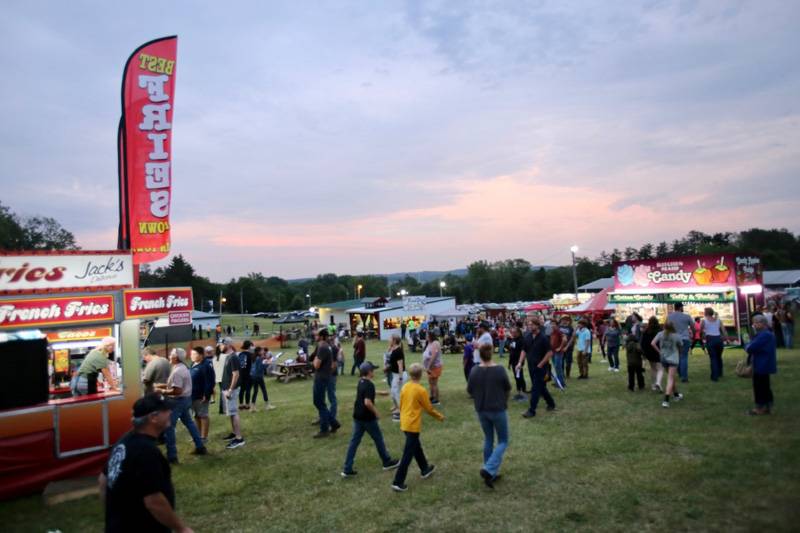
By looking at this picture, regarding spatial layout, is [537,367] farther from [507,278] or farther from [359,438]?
[507,278]

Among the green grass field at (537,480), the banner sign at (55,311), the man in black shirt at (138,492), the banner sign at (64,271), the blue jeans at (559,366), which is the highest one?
the banner sign at (64,271)

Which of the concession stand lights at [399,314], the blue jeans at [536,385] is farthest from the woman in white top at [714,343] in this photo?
the concession stand lights at [399,314]

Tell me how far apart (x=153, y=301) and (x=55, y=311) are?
4.45 ft

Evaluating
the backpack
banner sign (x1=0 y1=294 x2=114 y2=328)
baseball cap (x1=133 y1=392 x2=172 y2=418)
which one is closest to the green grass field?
banner sign (x1=0 y1=294 x2=114 y2=328)

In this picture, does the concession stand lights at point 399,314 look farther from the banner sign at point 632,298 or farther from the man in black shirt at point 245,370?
the man in black shirt at point 245,370

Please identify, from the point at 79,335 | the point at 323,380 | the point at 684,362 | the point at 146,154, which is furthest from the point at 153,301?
the point at 684,362

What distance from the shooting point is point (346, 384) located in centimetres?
1619

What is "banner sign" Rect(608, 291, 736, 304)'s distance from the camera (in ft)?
63.9

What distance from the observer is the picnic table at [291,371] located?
19.0 metres

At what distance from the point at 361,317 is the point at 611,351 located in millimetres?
27639

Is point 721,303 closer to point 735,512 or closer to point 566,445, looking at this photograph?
point 566,445

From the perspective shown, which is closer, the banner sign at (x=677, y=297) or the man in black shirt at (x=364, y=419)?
the man in black shirt at (x=364, y=419)

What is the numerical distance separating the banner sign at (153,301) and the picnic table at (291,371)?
36.2ft

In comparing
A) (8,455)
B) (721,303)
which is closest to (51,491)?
(8,455)
